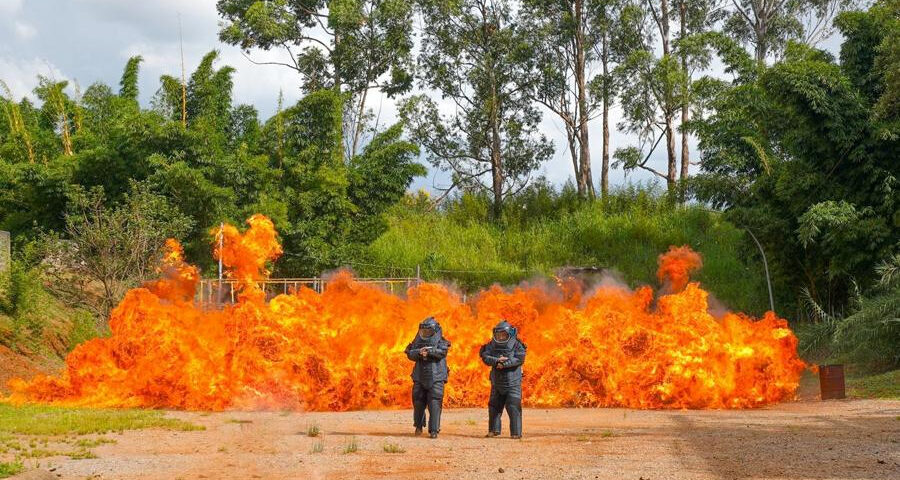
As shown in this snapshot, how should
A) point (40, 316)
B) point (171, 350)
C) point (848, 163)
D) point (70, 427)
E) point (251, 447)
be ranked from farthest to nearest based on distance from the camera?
point (848, 163) → point (40, 316) → point (171, 350) → point (70, 427) → point (251, 447)

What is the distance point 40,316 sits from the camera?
925 inches

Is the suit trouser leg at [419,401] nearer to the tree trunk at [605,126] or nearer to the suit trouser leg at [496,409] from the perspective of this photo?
the suit trouser leg at [496,409]

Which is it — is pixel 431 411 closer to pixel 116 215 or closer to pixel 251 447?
pixel 251 447

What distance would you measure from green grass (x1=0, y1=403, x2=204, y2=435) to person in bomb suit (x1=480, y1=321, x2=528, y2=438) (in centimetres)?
420

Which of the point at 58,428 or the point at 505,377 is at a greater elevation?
the point at 505,377

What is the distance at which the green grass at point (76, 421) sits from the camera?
12.8 m

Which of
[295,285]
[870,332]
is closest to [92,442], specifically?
[870,332]

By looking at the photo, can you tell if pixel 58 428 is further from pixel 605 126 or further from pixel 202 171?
pixel 605 126

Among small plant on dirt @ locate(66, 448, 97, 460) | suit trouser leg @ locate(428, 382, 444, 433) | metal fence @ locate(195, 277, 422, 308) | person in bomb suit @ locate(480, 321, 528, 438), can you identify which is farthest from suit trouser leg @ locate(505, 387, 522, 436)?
metal fence @ locate(195, 277, 422, 308)

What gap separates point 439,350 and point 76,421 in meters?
5.31

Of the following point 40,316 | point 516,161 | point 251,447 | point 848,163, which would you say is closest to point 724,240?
point 516,161

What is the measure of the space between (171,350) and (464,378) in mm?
5374

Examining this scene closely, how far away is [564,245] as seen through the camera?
38.4 meters

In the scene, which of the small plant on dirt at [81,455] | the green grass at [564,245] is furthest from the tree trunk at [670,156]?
the small plant on dirt at [81,455]
